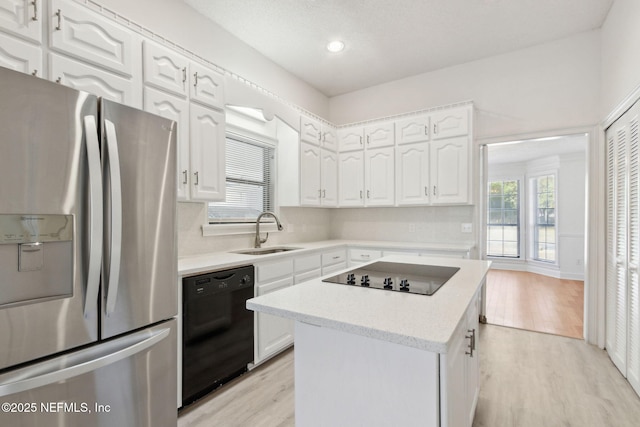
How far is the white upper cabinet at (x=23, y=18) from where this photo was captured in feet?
4.64

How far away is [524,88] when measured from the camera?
10.9 ft

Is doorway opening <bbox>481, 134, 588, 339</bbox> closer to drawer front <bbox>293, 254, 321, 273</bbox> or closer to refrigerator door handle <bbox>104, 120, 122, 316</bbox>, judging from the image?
drawer front <bbox>293, 254, 321, 273</bbox>

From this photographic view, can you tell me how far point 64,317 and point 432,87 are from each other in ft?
13.3

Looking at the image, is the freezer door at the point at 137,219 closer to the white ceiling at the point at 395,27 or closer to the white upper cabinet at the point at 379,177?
the white ceiling at the point at 395,27

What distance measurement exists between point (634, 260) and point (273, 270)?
8.60ft

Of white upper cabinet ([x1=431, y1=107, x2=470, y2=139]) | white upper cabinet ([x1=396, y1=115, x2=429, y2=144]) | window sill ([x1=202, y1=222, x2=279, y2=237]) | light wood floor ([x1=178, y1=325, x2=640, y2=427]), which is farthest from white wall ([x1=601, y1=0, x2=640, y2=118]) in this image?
window sill ([x1=202, y1=222, x2=279, y2=237])

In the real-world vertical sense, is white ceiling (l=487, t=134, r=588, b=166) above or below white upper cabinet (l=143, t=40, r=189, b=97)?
above

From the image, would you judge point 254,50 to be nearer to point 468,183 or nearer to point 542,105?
point 468,183

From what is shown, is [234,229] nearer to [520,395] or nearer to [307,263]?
[307,263]

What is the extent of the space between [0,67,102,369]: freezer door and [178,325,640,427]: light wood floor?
1.07 metres

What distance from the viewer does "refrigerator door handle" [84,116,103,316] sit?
1.26 m

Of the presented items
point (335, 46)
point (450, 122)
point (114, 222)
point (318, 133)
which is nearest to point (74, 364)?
point (114, 222)

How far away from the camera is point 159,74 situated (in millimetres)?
2066

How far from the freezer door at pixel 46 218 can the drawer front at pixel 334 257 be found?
226 cm
